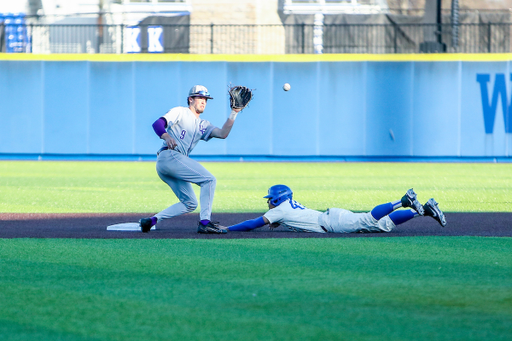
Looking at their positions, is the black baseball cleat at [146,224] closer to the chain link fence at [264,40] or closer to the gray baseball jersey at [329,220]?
the gray baseball jersey at [329,220]

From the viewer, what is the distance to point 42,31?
2744 cm

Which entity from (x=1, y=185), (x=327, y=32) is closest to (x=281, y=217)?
(x=1, y=185)

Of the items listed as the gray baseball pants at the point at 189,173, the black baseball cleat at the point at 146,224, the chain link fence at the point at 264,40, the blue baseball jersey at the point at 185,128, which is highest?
the chain link fence at the point at 264,40

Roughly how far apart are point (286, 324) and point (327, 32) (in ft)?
70.9

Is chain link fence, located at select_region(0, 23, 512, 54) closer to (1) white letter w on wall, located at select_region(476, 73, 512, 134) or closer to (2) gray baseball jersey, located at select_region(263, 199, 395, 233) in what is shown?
(1) white letter w on wall, located at select_region(476, 73, 512, 134)

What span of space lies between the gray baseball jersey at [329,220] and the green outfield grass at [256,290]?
431 mm

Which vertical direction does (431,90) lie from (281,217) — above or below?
above

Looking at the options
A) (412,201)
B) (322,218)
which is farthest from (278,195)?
(412,201)

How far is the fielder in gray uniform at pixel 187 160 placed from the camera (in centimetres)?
780

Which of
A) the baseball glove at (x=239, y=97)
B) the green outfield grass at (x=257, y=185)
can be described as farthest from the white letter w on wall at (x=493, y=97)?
the baseball glove at (x=239, y=97)

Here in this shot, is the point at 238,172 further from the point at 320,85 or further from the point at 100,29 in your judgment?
the point at 100,29

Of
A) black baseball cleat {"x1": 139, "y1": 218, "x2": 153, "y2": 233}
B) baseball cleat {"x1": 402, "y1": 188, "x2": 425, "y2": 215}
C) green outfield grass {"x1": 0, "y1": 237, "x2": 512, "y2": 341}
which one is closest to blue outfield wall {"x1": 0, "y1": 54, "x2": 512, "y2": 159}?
black baseball cleat {"x1": 139, "y1": 218, "x2": 153, "y2": 233}

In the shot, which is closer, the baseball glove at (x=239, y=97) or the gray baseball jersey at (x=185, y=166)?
the gray baseball jersey at (x=185, y=166)

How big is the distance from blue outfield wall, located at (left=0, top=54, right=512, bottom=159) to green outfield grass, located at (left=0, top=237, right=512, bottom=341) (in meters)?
15.6
